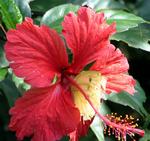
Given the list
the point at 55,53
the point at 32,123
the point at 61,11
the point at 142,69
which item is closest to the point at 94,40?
the point at 55,53

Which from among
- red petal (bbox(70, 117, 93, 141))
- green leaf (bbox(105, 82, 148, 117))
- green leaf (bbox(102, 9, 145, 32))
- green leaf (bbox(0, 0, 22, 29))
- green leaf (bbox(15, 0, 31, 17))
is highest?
green leaf (bbox(0, 0, 22, 29))

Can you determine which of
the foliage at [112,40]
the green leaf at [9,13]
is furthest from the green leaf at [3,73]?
the green leaf at [9,13]

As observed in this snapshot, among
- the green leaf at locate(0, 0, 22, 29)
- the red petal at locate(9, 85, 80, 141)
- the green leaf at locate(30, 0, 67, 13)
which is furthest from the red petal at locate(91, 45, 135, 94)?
the green leaf at locate(30, 0, 67, 13)

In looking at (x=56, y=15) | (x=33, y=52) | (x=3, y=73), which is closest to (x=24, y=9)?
(x=56, y=15)

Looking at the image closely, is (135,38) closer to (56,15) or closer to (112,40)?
(112,40)

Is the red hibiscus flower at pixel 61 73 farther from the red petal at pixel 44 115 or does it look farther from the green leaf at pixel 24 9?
the green leaf at pixel 24 9

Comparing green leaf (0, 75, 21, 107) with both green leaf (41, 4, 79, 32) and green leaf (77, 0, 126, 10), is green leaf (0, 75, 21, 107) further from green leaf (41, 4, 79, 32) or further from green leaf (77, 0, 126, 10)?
green leaf (77, 0, 126, 10)
